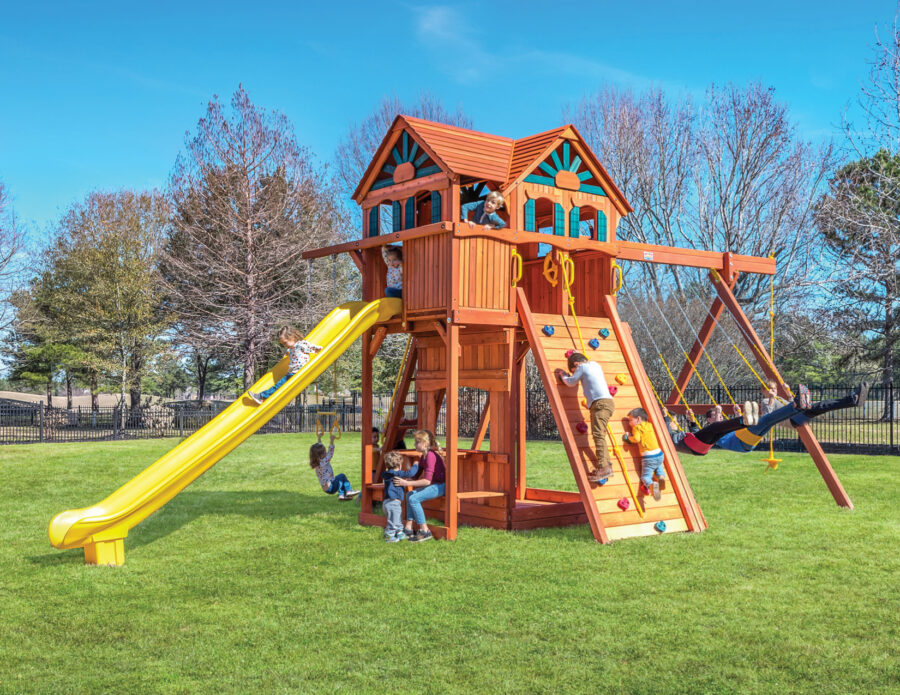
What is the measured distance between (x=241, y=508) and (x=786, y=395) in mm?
9225

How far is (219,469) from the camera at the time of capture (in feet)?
66.1

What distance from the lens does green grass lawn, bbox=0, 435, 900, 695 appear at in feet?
18.3

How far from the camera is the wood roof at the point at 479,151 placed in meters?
11.3

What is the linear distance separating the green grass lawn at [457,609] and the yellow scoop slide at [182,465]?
39cm

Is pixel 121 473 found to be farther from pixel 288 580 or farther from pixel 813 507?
pixel 813 507

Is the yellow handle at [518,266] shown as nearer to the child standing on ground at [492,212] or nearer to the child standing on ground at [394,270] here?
the child standing on ground at [492,212]

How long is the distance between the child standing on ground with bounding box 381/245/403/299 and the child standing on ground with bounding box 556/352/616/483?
9.06 ft

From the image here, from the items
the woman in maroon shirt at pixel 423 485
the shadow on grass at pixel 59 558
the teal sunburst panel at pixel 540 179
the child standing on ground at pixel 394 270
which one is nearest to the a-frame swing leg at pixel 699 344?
the teal sunburst panel at pixel 540 179

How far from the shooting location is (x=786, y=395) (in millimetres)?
13430

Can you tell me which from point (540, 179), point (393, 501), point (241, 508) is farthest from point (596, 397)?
A: point (241, 508)

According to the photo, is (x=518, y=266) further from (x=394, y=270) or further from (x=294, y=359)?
(x=294, y=359)

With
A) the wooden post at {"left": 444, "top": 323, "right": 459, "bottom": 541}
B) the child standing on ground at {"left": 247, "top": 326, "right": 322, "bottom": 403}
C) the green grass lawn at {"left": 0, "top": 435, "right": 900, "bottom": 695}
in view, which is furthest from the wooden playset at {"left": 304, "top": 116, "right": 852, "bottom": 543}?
the child standing on ground at {"left": 247, "top": 326, "right": 322, "bottom": 403}

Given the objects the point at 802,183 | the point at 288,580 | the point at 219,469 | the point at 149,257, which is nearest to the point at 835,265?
the point at 802,183

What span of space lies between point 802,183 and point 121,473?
25.8m
